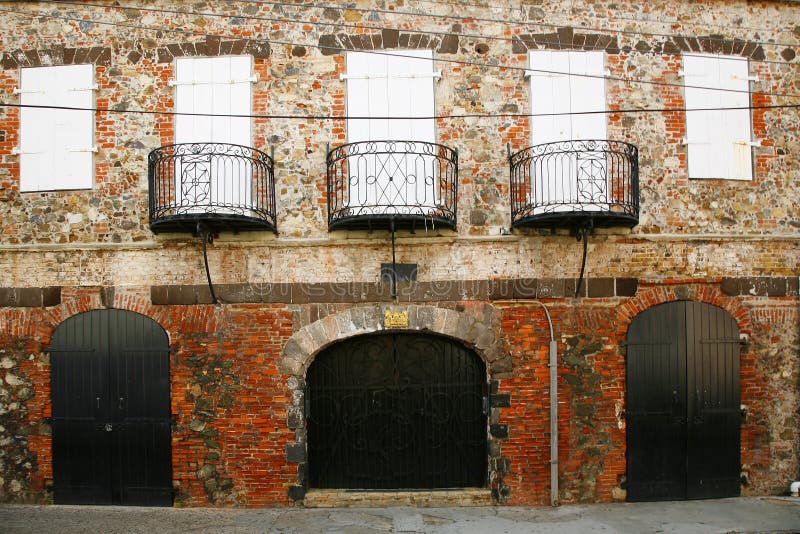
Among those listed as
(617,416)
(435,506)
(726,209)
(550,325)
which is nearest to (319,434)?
(435,506)

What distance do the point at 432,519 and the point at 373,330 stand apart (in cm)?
250

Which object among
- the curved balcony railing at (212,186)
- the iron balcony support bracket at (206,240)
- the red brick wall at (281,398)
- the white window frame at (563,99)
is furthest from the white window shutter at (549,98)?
the iron balcony support bracket at (206,240)

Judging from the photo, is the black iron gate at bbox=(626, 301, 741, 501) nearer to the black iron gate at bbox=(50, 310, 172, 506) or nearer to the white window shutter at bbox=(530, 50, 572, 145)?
the white window shutter at bbox=(530, 50, 572, 145)

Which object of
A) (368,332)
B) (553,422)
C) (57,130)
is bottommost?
(553,422)

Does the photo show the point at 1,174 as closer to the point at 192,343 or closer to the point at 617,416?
the point at 192,343

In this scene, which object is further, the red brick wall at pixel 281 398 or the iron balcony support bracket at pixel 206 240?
the red brick wall at pixel 281 398

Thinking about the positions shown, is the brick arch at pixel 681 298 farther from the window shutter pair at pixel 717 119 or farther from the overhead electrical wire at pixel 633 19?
the overhead electrical wire at pixel 633 19

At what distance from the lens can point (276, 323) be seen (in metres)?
8.83

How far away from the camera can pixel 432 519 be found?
8.19 metres

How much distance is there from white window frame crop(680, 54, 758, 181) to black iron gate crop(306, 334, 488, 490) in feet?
14.0

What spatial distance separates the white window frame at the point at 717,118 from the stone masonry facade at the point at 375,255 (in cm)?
14

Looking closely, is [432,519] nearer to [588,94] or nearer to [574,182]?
[574,182]

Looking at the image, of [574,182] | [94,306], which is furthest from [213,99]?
[574,182]

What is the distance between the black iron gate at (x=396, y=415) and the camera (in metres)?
9.02
